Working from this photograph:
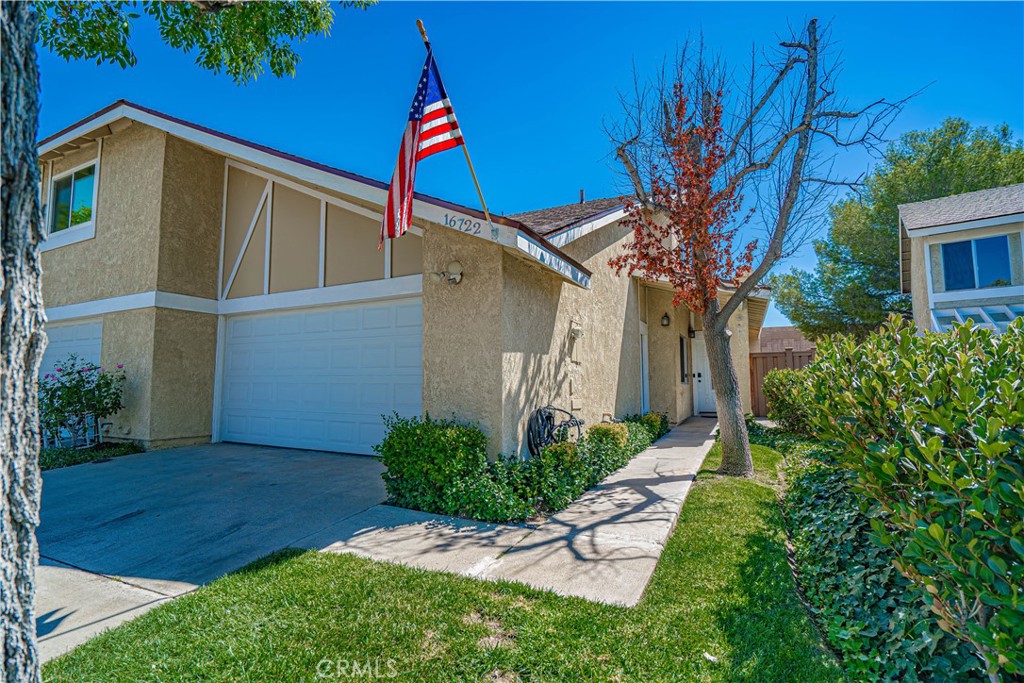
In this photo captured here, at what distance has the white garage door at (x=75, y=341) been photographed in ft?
33.3

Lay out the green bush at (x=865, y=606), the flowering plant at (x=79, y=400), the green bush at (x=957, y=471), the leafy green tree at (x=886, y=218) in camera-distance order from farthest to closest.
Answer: the leafy green tree at (x=886, y=218), the flowering plant at (x=79, y=400), the green bush at (x=865, y=606), the green bush at (x=957, y=471)

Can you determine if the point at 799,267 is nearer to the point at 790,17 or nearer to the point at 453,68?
the point at 790,17

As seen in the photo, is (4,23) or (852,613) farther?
(852,613)

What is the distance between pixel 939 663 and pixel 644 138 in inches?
310

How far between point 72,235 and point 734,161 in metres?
14.1

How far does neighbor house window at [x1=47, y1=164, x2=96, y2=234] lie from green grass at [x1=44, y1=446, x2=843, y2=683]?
440 inches

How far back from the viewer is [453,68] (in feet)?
22.1

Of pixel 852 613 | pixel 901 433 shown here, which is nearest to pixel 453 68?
pixel 901 433

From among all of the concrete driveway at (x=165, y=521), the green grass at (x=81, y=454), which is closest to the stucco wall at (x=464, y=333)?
the concrete driveway at (x=165, y=521)

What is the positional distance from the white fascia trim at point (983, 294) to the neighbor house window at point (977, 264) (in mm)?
105

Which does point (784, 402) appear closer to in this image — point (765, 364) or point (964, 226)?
point (964, 226)

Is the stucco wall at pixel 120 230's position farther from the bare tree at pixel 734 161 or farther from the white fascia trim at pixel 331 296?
the bare tree at pixel 734 161

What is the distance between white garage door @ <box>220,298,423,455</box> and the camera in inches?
306

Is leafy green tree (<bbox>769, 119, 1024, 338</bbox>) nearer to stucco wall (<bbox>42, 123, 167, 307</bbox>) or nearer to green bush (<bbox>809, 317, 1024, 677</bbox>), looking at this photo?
green bush (<bbox>809, 317, 1024, 677</bbox>)
